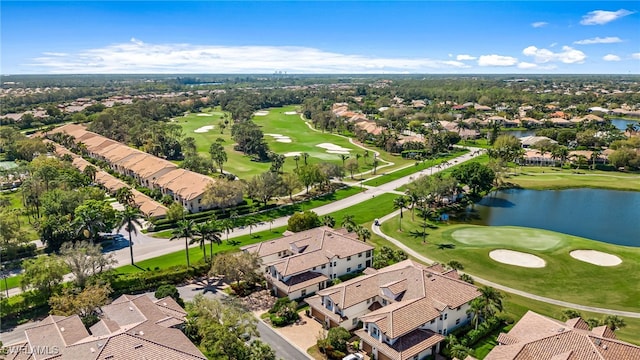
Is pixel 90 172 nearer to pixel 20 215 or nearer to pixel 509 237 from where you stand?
pixel 20 215

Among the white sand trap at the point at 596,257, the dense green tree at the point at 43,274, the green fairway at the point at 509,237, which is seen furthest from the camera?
the green fairway at the point at 509,237

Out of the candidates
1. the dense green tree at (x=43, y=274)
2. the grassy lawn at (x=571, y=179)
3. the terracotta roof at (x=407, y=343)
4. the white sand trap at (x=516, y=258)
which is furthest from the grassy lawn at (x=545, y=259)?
the dense green tree at (x=43, y=274)

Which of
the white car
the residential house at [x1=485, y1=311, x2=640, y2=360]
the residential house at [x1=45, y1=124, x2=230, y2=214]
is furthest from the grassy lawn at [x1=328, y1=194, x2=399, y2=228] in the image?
the residential house at [x1=485, y1=311, x2=640, y2=360]

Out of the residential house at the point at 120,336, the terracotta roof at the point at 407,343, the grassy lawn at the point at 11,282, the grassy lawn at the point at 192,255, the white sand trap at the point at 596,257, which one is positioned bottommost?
the grassy lawn at the point at 11,282

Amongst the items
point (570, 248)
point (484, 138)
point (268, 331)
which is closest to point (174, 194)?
point (268, 331)

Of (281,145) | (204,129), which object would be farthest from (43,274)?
(204,129)

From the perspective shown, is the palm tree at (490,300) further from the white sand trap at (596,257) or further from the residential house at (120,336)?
the white sand trap at (596,257)

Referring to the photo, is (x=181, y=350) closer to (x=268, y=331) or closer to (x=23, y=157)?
(x=268, y=331)

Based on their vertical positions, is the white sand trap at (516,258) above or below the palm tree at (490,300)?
below
